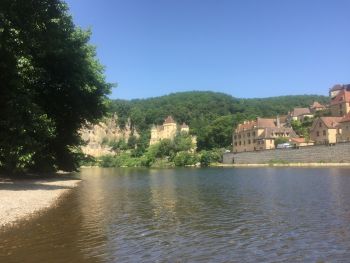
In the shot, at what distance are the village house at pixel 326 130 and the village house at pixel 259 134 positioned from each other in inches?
530

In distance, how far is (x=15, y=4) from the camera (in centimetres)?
2755

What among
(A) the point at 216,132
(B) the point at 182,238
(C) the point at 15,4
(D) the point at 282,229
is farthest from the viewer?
(A) the point at 216,132

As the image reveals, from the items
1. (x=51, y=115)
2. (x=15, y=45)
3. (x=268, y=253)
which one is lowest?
(x=268, y=253)

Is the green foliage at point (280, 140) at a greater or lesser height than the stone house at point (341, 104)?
lesser

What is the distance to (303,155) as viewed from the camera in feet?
304

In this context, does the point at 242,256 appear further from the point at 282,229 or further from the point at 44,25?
the point at 44,25

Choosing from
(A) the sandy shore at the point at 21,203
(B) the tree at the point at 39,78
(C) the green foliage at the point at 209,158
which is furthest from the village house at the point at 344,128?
(A) the sandy shore at the point at 21,203

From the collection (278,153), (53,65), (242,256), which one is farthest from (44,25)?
(278,153)

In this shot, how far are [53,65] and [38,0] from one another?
10414mm

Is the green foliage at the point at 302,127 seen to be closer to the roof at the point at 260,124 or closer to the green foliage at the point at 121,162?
the roof at the point at 260,124

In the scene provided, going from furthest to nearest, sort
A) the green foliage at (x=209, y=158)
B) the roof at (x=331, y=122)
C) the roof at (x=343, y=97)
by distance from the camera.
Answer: the green foliage at (x=209, y=158) < the roof at (x=343, y=97) < the roof at (x=331, y=122)

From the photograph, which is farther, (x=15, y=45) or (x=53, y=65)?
(x=53, y=65)

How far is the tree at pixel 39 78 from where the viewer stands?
92.4ft

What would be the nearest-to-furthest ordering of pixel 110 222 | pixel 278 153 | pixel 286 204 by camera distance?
pixel 110 222 < pixel 286 204 < pixel 278 153
